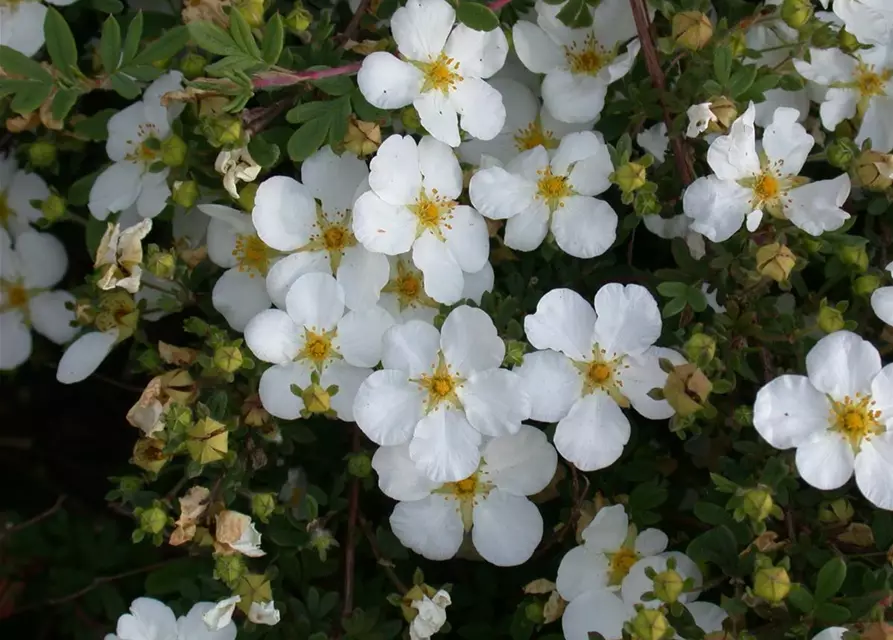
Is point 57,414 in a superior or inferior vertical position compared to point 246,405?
inferior

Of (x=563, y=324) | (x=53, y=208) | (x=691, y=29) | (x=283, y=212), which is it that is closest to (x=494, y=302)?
(x=563, y=324)

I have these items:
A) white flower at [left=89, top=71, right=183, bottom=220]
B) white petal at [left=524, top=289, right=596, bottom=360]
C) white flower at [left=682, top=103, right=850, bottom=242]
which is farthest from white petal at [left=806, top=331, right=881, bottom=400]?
white flower at [left=89, top=71, right=183, bottom=220]

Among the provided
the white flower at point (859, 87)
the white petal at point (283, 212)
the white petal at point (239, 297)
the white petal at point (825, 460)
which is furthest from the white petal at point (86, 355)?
the white flower at point (859, 87)

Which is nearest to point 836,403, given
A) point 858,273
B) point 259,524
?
point 858,273

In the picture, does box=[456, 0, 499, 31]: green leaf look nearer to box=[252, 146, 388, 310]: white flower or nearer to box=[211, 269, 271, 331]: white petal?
box=[252, 146, 388, 310]: white flower

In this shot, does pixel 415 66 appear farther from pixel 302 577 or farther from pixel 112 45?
pixel 302 577

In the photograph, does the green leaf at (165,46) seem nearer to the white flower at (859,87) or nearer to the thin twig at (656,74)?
the thin twig at (656,74)

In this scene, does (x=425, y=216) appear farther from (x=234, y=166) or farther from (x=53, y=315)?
(x=53, y=315)
